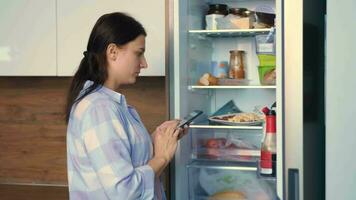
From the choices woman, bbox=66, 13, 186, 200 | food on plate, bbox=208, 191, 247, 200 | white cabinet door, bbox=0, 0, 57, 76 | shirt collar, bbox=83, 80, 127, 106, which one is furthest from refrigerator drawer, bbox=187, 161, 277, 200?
white cabinet door, bbox=0, 0, 57, 76

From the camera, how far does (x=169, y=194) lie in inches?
72.9

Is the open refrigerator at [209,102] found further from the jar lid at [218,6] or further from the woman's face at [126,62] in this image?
the woman's face at [126,62]

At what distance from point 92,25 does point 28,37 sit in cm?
34

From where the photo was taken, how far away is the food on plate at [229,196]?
6.36ft

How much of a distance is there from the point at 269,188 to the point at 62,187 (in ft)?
3.96

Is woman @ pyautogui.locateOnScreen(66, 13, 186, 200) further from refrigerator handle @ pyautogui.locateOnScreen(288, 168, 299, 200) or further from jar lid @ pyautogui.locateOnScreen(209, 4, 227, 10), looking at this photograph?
jar lid @ pyautogui.locateOnScreen(209, 4, 227, 10)

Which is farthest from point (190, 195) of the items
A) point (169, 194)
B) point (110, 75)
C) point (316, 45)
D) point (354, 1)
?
point (354, 1)

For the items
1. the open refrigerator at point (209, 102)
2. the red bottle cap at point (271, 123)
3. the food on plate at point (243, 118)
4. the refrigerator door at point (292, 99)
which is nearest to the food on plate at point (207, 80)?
the open refrigerator at point (209, 102)

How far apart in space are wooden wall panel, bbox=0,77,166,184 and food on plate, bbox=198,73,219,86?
3.15ft

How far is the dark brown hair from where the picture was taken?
143 centimetres

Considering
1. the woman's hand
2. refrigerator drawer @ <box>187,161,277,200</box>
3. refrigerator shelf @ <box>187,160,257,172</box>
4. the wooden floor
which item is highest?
the woman's hand

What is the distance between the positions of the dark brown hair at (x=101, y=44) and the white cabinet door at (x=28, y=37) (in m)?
0.83

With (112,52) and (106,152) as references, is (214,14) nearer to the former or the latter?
(112,52)

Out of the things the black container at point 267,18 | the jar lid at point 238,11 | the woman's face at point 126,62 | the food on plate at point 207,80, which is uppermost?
the jar lid at point 238,11
